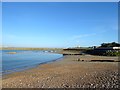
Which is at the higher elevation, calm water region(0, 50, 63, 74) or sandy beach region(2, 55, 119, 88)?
sandy beach region(2, 55, 119, 88)

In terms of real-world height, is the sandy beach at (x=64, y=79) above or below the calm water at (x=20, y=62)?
above

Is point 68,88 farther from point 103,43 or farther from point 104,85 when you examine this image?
point 103,43

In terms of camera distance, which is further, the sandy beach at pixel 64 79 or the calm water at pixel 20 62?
the calm water at pixel 20 62

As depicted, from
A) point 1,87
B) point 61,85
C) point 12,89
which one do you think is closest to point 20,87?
point 12,89

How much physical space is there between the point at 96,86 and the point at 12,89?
6.74 m

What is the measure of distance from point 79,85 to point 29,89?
408 cm

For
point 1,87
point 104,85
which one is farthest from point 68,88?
point 1,87

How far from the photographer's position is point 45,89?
1623 cm

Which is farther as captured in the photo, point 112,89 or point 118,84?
point 118,84

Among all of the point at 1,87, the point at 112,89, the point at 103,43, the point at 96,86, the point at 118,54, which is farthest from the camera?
the point at 103,43

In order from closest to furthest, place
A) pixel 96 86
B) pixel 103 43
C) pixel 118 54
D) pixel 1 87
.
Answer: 1. pixel 96 86
2. pixel 1 87
3. pixel 118 54
4. pixel 103 43

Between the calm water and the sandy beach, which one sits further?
the calm water

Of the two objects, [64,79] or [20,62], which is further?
[20,62]

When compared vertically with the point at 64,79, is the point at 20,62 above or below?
below
